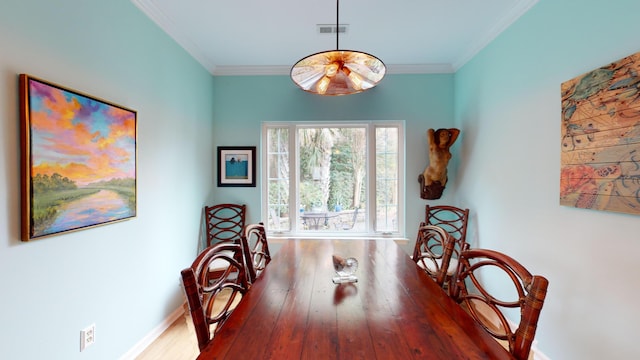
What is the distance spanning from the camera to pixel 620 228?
142 cm

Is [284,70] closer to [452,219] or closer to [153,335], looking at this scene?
[452,219]

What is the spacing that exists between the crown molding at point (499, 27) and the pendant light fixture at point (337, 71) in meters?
1.37

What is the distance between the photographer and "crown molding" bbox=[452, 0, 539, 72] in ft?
6.70

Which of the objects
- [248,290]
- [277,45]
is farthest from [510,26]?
[248,290]

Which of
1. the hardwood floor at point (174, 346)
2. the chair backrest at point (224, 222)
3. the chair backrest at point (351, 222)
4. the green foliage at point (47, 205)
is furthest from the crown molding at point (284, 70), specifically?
the hardwood floor at point (174, 346)

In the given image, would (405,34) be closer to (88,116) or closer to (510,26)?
(510,26)

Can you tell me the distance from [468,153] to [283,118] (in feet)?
6.82

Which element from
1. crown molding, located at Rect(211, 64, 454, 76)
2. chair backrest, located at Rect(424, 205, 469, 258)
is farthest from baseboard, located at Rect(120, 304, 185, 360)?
chair backrest, located at Rect(424, 205, 469, 258)

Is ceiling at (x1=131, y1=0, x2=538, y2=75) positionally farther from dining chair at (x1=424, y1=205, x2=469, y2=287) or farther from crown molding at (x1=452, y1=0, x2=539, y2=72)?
dining chair at (x1=424, y1=205, x2=469, y2=287)

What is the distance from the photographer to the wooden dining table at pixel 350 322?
850 mm

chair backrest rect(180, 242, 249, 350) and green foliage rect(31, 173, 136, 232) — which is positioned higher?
green foliage rect(31, 173, 136, 232)

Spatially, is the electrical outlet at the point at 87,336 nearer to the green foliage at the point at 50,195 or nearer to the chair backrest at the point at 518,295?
the green foliage at the point at 50,195

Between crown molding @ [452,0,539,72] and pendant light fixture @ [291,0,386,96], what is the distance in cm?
137

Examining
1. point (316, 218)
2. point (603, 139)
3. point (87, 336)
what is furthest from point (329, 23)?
point (87, 336)
